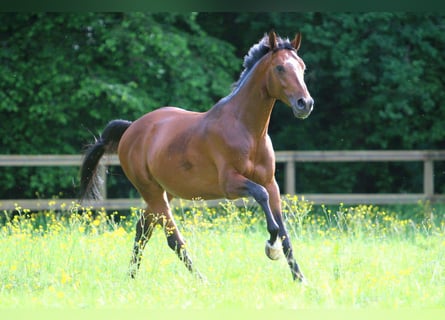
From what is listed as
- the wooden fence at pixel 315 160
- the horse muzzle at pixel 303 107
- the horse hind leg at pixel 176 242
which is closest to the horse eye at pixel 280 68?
the horse muzzle at pixel 303 107

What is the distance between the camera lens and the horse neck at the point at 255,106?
181 inches

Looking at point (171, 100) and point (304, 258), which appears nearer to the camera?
point (304, 258)

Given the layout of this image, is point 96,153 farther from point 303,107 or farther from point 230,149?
point 303,107

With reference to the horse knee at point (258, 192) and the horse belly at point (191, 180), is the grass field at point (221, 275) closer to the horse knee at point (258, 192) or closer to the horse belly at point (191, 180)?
the horse belly at point (191, 180)

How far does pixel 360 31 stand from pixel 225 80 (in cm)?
254

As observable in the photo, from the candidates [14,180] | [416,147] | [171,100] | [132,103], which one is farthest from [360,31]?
[14,180]

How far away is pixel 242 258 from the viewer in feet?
18.1

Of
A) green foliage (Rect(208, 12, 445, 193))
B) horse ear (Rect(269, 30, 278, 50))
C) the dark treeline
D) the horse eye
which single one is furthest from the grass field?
green foliage (Rect(208, 12, 445, 193))

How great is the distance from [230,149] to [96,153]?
1910 millimetres

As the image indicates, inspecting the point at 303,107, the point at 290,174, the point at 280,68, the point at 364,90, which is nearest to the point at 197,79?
the point at 290,174

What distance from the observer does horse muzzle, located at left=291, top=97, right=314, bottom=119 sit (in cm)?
413

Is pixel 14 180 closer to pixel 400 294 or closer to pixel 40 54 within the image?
pixel 40 54

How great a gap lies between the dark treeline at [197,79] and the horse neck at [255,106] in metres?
4.99

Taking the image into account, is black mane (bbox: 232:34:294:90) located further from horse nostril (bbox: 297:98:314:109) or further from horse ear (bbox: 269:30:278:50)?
horse nostril (bbox: 297:98:314:109)
